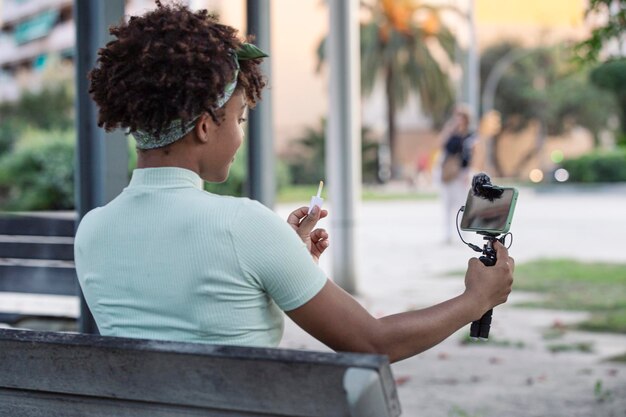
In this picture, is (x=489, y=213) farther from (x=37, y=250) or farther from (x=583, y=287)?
(x=583, y=287)

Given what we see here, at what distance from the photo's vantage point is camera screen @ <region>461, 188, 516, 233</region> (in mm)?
2295

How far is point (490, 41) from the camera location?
65.4 metres

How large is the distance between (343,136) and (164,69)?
828 centimetres

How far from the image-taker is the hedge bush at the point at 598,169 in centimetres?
4278

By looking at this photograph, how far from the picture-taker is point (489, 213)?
235 cm

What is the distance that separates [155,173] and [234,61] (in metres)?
0.28

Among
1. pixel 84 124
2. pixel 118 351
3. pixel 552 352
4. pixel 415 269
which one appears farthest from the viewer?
pixel 415 269

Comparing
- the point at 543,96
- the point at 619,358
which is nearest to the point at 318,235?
the point at 619,358

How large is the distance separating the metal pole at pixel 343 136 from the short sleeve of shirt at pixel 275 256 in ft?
27.2

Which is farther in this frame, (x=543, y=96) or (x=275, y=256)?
(x=543, y=96)

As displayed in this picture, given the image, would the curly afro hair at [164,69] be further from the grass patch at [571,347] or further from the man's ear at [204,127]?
the grass patch at [571,347]

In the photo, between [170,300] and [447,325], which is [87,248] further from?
[447,325]

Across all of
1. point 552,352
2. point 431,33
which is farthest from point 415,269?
point 431,33

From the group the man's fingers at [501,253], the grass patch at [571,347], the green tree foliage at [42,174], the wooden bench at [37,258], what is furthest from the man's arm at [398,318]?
the green tree foliage at [42,174]
